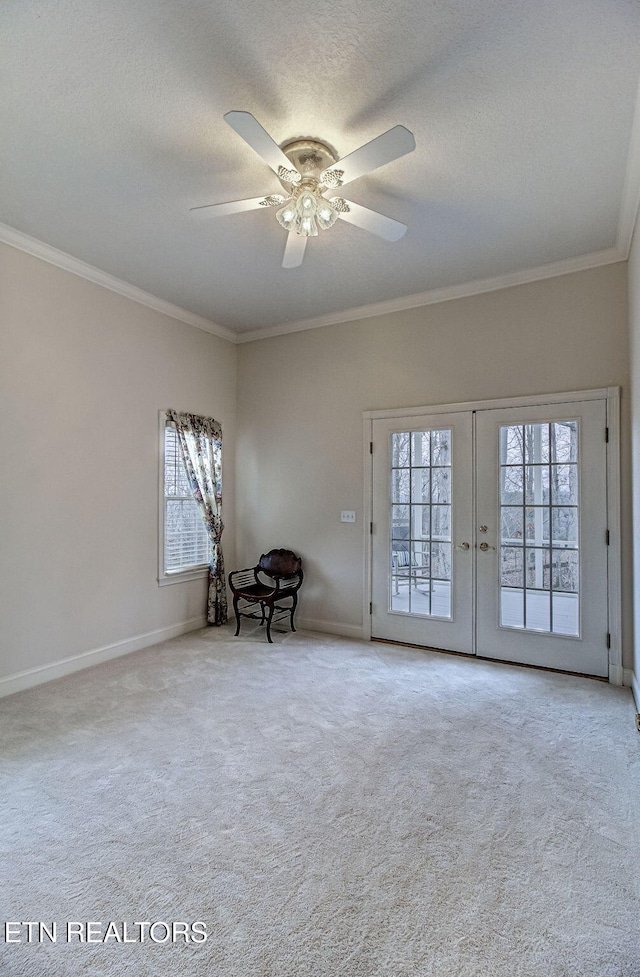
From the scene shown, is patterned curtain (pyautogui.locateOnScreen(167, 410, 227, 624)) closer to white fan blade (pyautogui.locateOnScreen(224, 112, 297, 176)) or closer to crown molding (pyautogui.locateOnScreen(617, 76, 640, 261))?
white fan blade (pyautogui.locateOnScreen(224, 112, 297, 176))

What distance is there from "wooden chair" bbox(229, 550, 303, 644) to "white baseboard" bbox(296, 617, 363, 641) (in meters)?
0.14

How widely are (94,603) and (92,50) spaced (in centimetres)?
343

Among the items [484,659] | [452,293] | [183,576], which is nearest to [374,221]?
[452,293]

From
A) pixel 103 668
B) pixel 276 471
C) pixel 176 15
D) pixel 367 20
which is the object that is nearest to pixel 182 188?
A: pixel 176 15

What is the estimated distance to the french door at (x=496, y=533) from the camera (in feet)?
12.0

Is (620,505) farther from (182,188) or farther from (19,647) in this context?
(19,647)

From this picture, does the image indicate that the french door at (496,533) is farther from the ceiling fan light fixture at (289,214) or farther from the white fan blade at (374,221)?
the ceiling fan light fixture at (289,214)

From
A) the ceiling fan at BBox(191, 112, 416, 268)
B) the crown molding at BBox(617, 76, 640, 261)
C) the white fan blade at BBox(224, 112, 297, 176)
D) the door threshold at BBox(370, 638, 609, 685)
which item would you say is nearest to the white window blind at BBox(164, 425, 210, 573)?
the door threshold at BBox(370, 638, 609, 685)

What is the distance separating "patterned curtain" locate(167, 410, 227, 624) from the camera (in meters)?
4.78

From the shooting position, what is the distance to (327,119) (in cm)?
229

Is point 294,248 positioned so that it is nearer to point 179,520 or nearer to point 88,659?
point 179,520

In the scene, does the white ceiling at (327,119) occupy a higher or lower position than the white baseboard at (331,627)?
higher

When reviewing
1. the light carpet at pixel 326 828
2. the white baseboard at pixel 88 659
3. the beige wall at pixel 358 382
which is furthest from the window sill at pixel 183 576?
the light carpet at pixel 326 828

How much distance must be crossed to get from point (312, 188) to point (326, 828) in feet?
9.93
